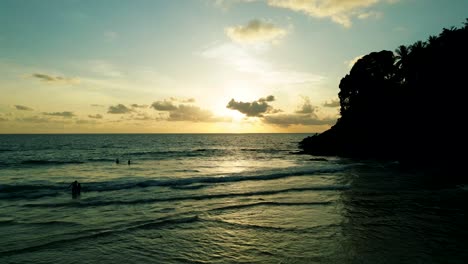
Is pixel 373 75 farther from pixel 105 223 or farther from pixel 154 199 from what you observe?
pixel 105 223

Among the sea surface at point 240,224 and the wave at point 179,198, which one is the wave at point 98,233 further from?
the wave at point 179,198

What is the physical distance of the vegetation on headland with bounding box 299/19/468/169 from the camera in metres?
42.2

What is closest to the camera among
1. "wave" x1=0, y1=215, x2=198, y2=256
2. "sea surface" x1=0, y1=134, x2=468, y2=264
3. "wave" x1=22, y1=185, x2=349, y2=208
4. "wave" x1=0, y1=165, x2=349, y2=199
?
"sea surface" x1=0, y1=134, x2=468, y2=264

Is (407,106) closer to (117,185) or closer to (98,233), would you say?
(117,185)

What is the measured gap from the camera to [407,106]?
167ft

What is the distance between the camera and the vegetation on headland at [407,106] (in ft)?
139

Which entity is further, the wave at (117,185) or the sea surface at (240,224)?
the wave at (117,185)

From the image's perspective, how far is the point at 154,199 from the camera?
21828mm

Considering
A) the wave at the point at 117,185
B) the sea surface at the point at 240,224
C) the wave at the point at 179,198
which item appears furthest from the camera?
the wave at the point at 117,185

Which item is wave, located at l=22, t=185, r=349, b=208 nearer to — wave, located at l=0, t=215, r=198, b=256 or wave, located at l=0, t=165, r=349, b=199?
wave, located at l=0, t=165, r=349, b=199

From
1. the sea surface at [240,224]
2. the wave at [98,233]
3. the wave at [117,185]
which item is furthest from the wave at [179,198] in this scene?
the wave at [98,233]

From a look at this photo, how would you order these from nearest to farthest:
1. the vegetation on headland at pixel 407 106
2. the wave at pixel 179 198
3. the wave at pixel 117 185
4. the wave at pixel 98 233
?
the wave at pixel 98 233 → the wave at pixel 179 198 → the wave at pixel 117 185 → the vegetation on headland at pixel 407 106

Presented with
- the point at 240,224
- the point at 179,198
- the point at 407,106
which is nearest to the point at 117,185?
the point at 179,198

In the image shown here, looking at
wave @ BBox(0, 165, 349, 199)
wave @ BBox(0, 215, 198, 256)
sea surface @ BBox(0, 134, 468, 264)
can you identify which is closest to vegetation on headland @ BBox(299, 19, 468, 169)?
sea surface @ BBox(0, 134, 468, 264)
